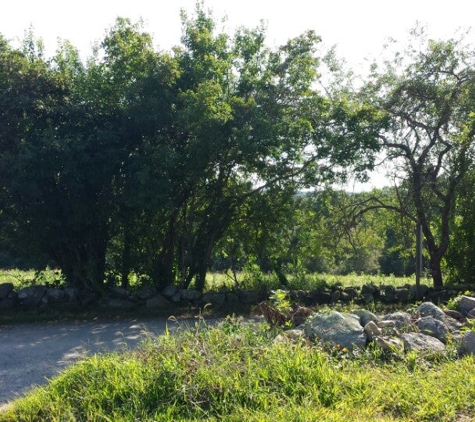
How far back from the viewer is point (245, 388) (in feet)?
18.6

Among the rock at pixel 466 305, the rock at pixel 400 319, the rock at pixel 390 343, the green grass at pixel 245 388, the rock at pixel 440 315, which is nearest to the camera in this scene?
the green grass at pixel 245 388

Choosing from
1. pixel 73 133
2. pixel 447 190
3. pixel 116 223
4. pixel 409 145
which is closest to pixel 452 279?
pixel 447 190

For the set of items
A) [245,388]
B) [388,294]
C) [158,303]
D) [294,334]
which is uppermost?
[388,294]

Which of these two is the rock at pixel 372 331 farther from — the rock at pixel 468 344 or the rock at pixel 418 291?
the rock at pixel 418 291

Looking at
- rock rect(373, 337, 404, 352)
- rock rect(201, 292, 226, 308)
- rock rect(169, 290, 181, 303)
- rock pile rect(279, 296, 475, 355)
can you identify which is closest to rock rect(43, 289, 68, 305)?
rock rect(169, 290, 181, 303)

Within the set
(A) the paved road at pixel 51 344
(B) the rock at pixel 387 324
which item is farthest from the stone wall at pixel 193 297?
(B) the rock at pixel 387 324

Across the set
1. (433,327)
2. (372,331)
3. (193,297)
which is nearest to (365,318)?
(372,331)

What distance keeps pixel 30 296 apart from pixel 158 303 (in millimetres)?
2590

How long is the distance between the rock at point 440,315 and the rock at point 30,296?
7688 mm

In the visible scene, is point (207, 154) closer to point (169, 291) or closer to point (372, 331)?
point (169, 291)

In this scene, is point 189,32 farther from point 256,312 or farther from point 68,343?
point 68,343

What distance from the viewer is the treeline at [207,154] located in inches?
468

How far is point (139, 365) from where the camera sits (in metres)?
6.21

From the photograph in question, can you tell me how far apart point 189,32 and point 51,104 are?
3.24m
